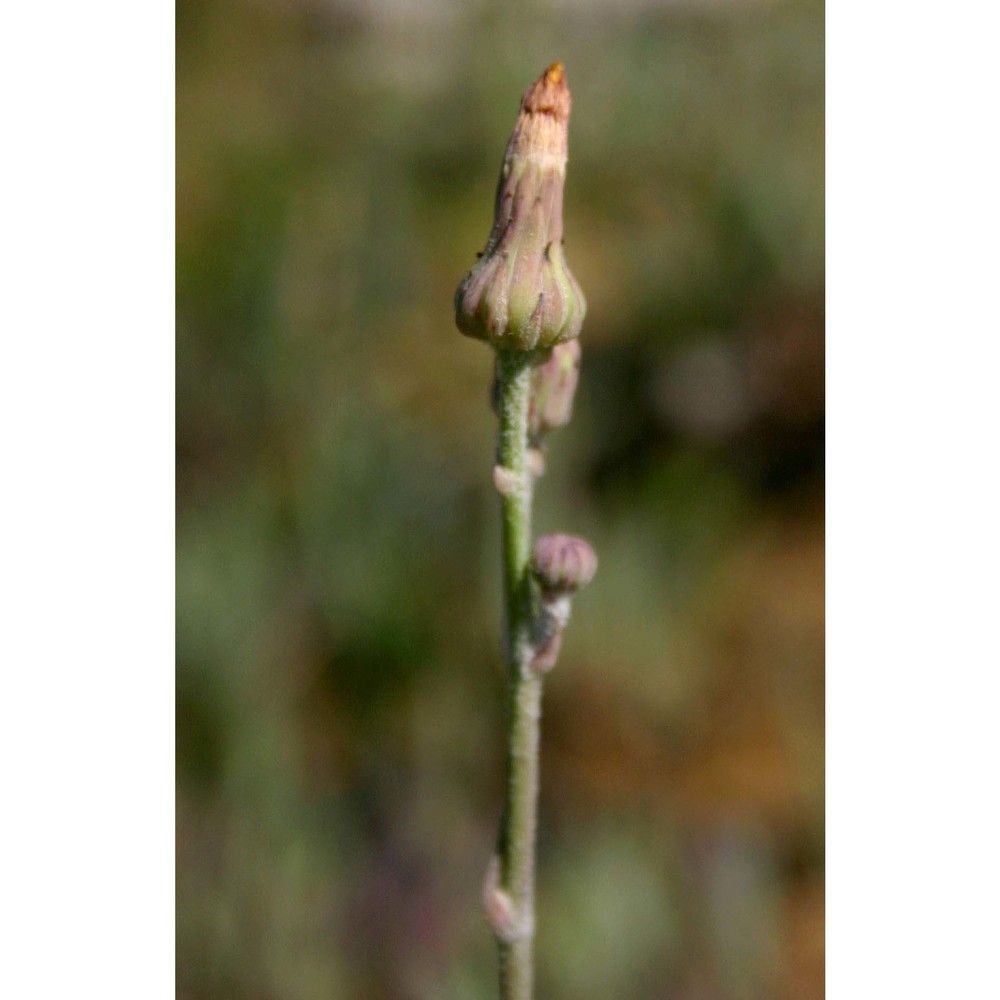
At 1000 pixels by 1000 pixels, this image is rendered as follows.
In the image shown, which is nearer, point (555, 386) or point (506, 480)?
point (506, 480)

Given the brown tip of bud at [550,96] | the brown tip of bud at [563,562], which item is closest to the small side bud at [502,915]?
the brown tip of bud at [563,562]

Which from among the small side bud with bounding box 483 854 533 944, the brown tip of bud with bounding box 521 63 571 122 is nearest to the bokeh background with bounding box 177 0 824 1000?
the small side bud with bounding box 483 854 533 944

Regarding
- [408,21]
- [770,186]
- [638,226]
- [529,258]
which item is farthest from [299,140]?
[529,258]

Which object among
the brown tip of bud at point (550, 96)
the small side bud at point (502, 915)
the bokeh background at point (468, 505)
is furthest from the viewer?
the bokeh background at point (468, 505)

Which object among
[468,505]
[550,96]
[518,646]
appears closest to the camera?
[550,96]

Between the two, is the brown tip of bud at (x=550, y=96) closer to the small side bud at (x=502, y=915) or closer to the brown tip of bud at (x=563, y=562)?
the brown tip of bud at (x=563, y=562)

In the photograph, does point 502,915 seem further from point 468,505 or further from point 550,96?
point 468,505

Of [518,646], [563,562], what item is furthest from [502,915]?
[563,562]
